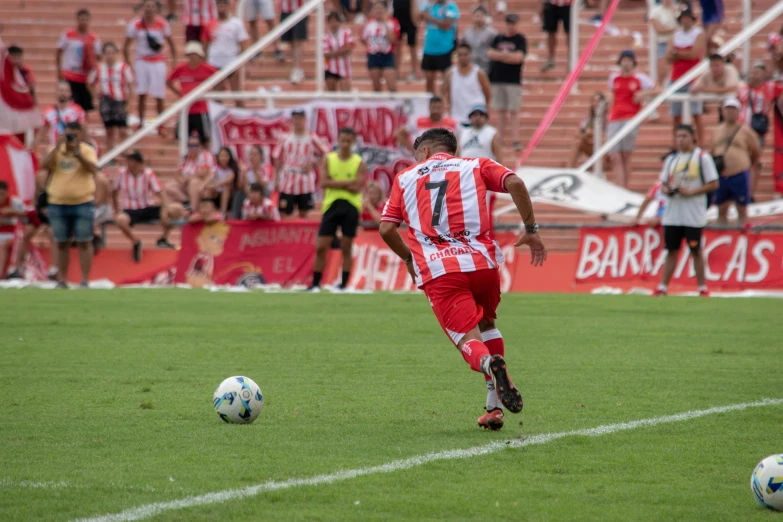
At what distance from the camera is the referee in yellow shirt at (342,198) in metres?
16.9

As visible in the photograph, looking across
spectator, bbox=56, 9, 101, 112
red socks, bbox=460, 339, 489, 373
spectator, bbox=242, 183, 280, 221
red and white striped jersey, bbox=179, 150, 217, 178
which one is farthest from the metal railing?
red socks, bbox=460, 339, 489, 373

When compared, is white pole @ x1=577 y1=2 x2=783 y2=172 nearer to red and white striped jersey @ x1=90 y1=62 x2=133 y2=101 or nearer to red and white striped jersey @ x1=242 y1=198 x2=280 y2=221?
red and white striped jersey @ x1=242 y1=198 x2=280 y2=221

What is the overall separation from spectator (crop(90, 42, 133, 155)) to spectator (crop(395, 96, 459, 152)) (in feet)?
17.9

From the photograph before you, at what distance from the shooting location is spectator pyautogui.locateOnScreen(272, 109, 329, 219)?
1978cm

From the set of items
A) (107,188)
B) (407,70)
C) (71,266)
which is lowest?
(71,266)

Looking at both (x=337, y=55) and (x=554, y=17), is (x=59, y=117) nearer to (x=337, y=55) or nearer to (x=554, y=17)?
(x=337, y=55)

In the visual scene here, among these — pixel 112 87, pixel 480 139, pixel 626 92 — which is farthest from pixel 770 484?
pixel 112 87

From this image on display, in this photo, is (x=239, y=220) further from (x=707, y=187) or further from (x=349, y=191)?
(x=707, y=187)

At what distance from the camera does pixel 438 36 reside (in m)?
21.5

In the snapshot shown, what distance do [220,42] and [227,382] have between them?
54.7 ft

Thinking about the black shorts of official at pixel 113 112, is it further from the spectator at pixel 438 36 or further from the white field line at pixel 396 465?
the white field line at pixel 396 465

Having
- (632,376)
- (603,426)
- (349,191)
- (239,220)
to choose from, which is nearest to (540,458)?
(603,426)

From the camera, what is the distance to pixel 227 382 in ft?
23.3

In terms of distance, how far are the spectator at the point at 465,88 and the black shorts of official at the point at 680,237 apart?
14.9ft
